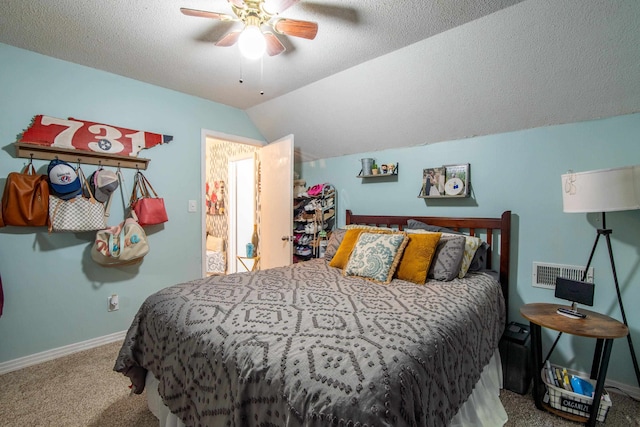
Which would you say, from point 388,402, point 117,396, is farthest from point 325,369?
point 117,396

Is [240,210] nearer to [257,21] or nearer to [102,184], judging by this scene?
[102,184]

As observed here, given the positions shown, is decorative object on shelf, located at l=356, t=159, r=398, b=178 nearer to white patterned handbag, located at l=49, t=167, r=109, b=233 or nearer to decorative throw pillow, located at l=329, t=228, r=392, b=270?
decorative throw pillow, located at l=329, t=228, r=392, b=270

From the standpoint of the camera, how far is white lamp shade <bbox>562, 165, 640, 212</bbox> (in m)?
1.57

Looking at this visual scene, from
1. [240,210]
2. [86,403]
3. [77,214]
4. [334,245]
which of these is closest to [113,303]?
[77,214]

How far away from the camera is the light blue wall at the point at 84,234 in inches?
83.8

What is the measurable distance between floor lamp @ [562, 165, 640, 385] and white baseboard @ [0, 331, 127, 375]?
367 cm

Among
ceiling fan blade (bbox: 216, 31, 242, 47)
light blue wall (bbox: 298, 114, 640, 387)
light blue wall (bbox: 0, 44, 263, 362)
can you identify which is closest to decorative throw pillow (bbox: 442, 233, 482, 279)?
light blue wall (bbox: 298, 114, 640, 387)

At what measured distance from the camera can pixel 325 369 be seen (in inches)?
34.3

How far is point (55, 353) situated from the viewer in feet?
7.52

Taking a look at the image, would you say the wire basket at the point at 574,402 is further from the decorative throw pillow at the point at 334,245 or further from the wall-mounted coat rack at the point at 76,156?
the wall-mounted coat rack at the point at 76,156

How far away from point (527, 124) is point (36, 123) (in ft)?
12.2

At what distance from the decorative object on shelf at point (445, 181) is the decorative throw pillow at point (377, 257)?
2.39ft

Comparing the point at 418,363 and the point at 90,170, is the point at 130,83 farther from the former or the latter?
the point at 418,363

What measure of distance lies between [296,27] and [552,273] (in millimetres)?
2410
